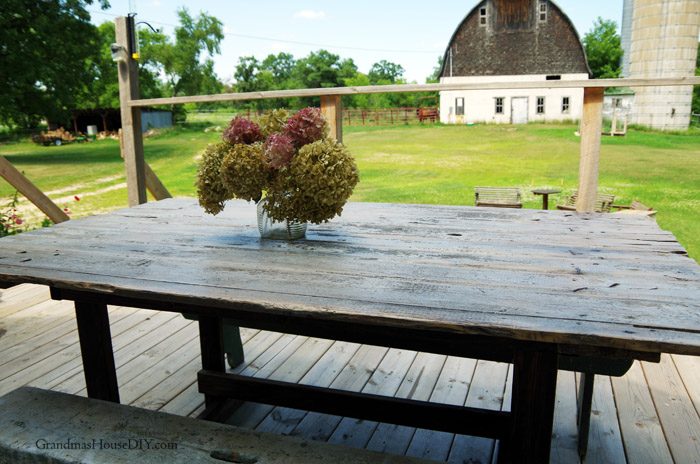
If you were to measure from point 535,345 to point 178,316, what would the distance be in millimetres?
2439

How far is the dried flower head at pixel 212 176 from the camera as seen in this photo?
1667 mm

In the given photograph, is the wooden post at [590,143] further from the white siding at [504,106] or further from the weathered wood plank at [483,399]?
the white siding at [504,106]

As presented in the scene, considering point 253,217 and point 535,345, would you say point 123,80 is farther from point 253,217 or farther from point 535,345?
point 535,345

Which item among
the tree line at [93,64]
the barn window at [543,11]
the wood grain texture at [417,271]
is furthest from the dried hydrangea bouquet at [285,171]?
the barn window at [543,11]

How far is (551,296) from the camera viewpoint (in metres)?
1.11

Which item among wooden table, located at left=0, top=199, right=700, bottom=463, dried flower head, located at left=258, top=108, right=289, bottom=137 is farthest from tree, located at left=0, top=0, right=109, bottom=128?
dried flower head, located at left=258, top=108, right=289, bottom=137

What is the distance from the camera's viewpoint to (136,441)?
4.19ft

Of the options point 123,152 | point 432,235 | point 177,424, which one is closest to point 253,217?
point 432,235

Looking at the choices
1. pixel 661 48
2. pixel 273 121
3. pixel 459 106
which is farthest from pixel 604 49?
pixel 273 121

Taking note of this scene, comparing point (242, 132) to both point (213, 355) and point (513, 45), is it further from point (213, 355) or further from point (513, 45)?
point (513, 45)

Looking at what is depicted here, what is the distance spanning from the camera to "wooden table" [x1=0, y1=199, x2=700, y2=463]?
3.33 feet

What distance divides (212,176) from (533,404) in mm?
1135

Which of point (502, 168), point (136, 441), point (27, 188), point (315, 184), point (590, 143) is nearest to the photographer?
point (136, 441)

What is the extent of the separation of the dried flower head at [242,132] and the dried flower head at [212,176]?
27mm
